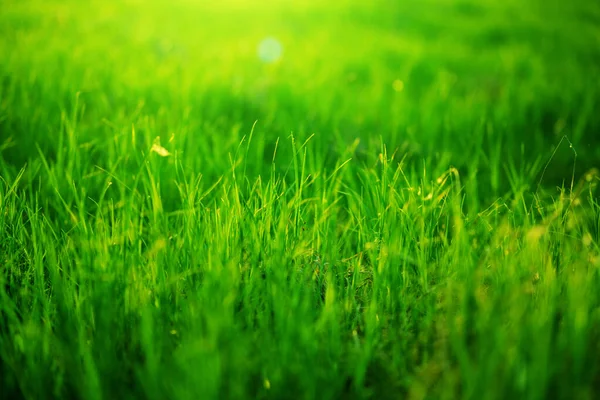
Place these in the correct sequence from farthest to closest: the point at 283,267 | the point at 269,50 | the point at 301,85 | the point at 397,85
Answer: the point at 269,50
the point at 397,85
the point at 301,85
the point at 283,267

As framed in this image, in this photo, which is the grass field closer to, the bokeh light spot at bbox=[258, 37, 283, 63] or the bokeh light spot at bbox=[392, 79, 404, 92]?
the bokeh light spot at bbox=[392, 79, 404, 92]

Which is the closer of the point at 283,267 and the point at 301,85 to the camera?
the point at 283,267

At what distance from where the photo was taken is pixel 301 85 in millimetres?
3582

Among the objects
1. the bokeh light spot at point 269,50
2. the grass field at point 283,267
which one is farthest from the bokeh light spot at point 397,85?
the bokeh light spot at point 269,50

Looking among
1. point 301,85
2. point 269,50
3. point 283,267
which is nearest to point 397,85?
point 301,85

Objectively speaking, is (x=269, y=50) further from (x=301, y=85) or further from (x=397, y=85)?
(x=397, y=85)

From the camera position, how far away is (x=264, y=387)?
109cm

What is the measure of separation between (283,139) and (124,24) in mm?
3723

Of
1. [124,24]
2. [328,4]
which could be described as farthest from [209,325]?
[328,4]

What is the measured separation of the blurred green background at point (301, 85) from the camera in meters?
2.49

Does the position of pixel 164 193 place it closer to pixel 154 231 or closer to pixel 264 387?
pixel 154 231

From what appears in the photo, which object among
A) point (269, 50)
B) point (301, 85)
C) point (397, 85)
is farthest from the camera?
point (269, 50)

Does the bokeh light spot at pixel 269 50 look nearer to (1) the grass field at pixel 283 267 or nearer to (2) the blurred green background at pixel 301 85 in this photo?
(2) the blurred green background at pixel 301 85

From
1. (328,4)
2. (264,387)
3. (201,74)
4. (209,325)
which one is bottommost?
(264,387)
